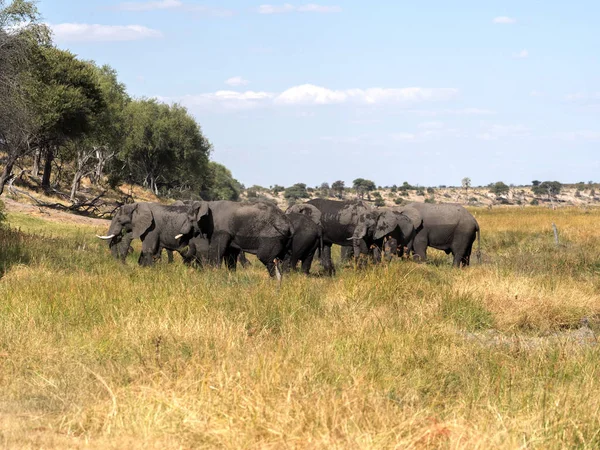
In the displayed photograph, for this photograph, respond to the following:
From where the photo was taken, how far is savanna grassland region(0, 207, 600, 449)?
5297 millimetres

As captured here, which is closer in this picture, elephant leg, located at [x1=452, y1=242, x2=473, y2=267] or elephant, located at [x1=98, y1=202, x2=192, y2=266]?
elephant, located at [x1=98, y1=202, x2=192, y2=266]

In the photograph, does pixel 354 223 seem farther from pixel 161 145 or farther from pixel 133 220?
pixel 161 145

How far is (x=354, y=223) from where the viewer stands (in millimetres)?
18422

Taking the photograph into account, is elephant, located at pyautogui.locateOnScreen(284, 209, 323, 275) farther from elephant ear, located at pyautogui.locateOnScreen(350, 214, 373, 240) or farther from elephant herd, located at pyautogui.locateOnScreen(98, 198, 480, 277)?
elephant ear, located at pyautogui.locateOnScreen(350, 214, 373, 240)

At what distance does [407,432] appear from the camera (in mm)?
5219

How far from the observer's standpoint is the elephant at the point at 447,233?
2002 centimetres

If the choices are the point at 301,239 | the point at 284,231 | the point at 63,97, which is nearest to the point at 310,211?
the point at 301,239

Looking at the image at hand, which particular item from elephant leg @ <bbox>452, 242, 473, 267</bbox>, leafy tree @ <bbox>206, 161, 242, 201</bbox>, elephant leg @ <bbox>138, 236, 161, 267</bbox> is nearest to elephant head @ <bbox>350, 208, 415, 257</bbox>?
elephant leg @ <bbox>452, 242, 473, 267</bbox>

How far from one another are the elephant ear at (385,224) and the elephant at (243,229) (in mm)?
3196

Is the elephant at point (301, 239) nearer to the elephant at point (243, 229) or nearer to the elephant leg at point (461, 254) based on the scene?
the elephant at point (243, 229)

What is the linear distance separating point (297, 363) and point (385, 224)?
12.1 metres

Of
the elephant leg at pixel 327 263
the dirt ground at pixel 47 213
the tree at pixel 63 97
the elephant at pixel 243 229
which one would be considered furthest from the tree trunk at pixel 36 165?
the elephant at pixel 243 229

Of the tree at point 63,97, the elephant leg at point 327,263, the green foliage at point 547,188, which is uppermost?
the tree at point 63,97

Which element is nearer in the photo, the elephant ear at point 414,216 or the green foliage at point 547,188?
the elephant ear at point 414,216
